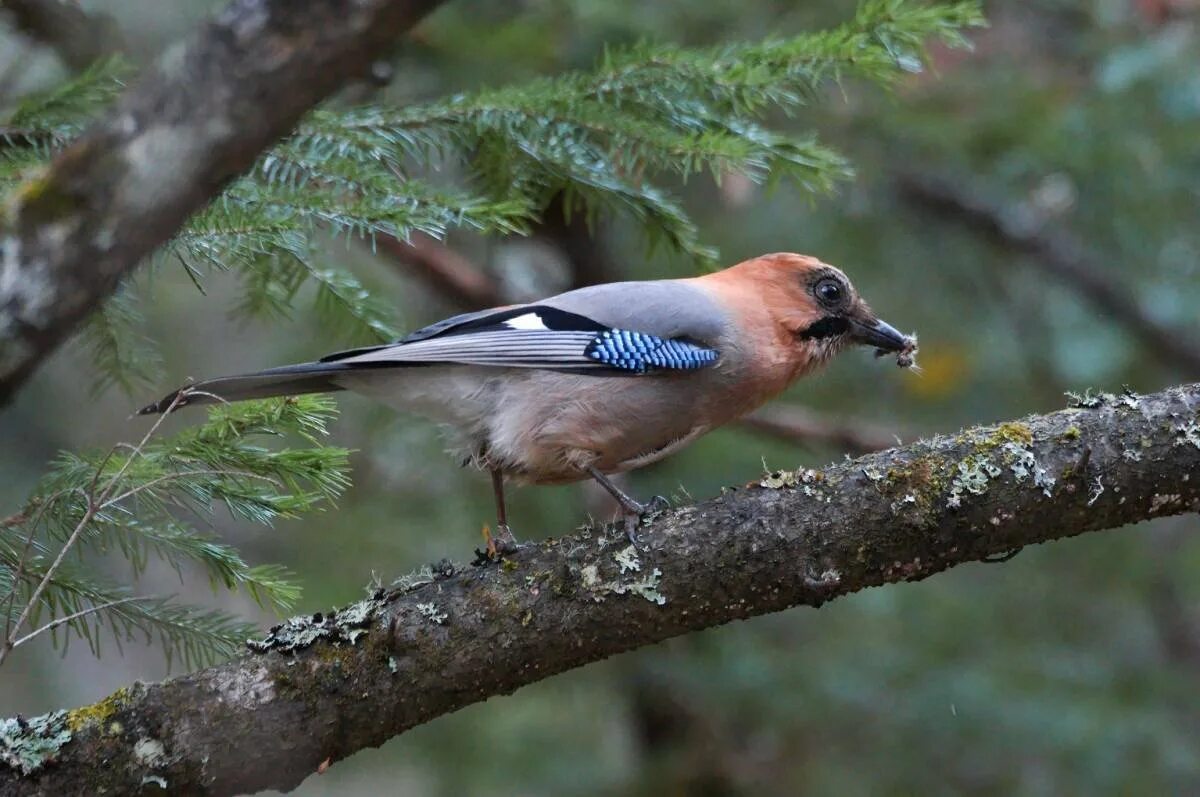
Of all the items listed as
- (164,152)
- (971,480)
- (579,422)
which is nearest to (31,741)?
(164,152)

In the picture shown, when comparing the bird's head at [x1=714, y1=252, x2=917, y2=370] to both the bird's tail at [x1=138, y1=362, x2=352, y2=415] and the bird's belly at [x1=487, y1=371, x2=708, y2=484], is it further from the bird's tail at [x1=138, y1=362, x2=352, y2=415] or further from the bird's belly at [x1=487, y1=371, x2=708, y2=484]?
the bird's tail at [x1=138, y1=362, x2=352, y2=415]

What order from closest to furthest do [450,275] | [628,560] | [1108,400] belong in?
[628,560], [1108,400], [450,275]

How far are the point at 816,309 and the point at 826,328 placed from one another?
0.30 ft

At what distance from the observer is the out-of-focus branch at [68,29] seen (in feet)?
16.1

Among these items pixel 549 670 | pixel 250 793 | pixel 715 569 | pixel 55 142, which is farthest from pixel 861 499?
pixel 55 142

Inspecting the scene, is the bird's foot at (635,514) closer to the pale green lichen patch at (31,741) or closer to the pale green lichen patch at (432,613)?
the pale green lichen patch at (432,613)

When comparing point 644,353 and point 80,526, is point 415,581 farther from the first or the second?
point 644,353

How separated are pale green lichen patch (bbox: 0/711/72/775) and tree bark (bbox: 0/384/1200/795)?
0.30 m

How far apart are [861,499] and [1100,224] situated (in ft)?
16.6

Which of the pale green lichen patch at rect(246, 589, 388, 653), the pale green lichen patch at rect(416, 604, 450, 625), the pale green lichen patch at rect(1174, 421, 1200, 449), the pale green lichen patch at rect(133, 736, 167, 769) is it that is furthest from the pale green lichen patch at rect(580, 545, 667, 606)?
the pale green lichen patch at rect(1174, 421, 1200, 449)

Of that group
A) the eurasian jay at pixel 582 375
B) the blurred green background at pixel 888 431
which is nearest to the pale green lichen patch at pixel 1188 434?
the eurasian jay at pixel 582 375

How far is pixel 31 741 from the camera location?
311 centimetres

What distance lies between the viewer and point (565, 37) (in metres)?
6.91

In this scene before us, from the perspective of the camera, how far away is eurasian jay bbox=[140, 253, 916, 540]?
14.7 feet
